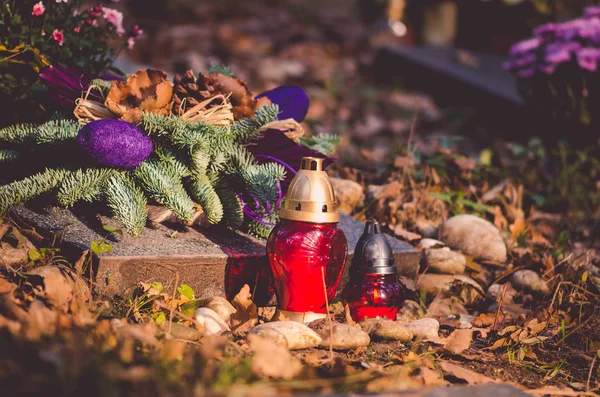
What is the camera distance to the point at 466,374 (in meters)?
1.87

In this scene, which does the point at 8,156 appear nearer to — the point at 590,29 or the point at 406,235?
the point at 406,235

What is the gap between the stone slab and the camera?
214 centimetres

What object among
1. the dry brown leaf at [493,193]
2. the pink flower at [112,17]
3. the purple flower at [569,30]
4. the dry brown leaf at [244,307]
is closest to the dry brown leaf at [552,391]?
the dry brown leaf at [244,307]

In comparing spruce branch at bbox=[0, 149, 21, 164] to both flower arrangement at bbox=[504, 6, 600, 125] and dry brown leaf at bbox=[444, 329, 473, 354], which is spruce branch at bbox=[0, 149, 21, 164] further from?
flower arrangement at bbox=[504, 6, 600, 125]

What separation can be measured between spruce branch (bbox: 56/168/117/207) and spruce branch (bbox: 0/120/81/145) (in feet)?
0.47

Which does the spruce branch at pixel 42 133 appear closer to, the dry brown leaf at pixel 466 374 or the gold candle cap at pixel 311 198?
the gold candle cap at pixel 311 198

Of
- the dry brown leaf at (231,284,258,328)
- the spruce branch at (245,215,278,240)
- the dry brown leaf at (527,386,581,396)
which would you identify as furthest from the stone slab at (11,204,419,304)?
the dry brown leaf at (527,386,581,396)

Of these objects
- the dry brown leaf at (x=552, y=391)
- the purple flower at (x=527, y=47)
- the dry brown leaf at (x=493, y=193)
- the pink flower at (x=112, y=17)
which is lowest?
the dry brown leaf at (x=552, y=391)

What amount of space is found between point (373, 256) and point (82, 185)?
101 cm

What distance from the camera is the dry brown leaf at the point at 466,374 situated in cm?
184

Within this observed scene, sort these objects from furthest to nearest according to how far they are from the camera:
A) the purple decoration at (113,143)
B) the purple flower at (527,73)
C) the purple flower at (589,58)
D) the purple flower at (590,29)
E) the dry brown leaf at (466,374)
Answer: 1. the purple flower at (527,73)
2. the purple flower at (590,29)
3. the purple flower at (589,58)
4. the purple decoration at (113,143)
5. the dry brown leaf at (466,374)

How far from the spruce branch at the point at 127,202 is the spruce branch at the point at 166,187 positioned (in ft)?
0.14

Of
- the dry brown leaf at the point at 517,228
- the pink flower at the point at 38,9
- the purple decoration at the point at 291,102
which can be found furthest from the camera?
the dry brown leaf at the point at 517,228

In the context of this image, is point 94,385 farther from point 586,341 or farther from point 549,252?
point 549,252
